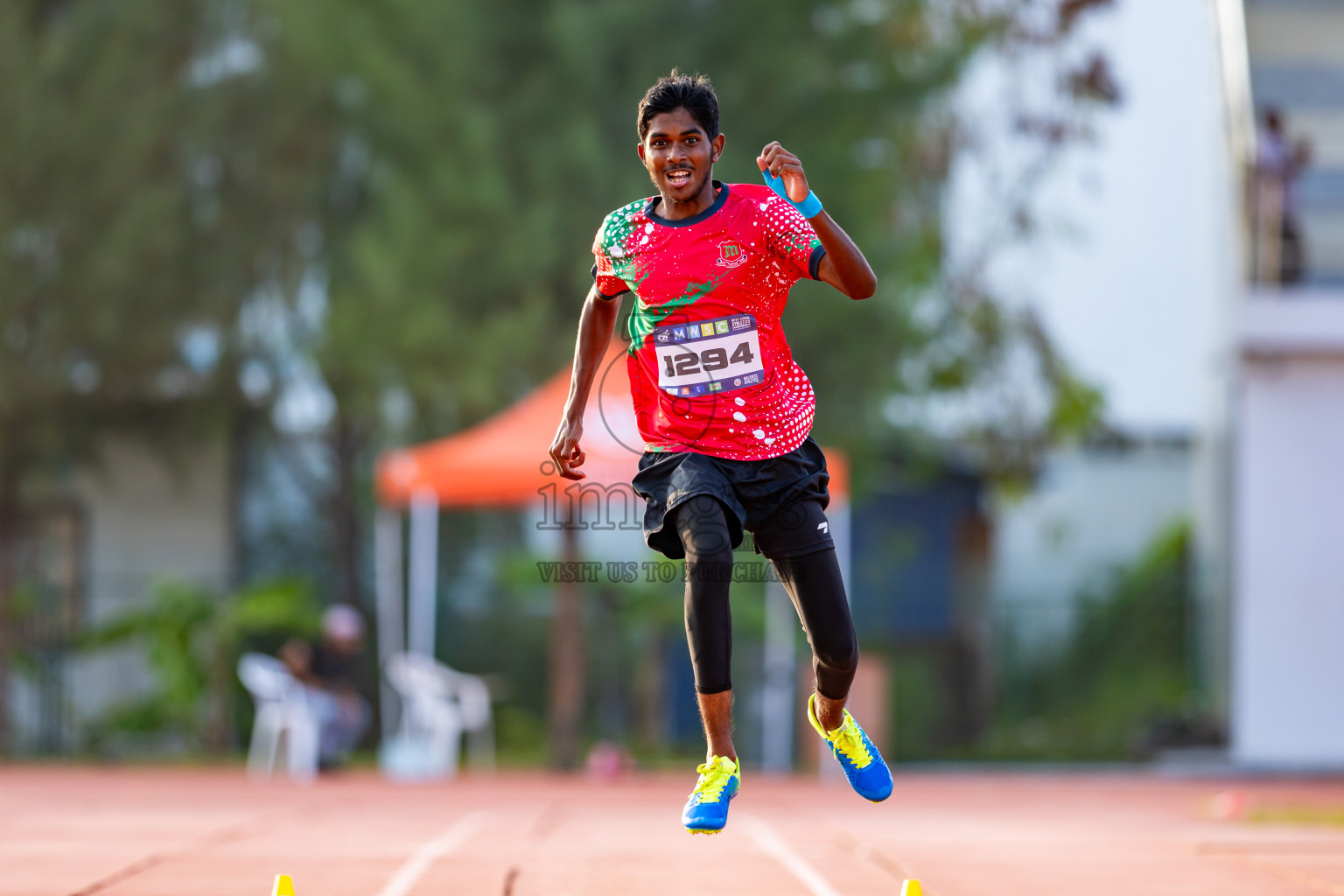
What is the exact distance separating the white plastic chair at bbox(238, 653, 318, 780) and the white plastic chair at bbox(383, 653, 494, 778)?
694 mm

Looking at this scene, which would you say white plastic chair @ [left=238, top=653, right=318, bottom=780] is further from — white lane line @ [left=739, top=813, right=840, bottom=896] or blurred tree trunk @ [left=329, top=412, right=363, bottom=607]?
white lane line @ [left=739, top=813, right=840, bottom=896]

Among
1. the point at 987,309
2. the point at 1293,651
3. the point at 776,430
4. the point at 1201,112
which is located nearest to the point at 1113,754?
the point at 1293,651

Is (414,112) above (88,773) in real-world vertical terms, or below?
above

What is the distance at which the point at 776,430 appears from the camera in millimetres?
4809

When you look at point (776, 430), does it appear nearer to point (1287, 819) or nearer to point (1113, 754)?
point (1287, 819)

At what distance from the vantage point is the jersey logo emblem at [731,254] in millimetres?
4711

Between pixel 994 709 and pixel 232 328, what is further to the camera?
pixel 994 709

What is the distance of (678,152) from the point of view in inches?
183

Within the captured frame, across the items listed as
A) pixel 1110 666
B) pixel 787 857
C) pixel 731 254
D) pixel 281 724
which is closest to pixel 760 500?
pixel 731 254

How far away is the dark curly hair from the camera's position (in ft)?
15.3

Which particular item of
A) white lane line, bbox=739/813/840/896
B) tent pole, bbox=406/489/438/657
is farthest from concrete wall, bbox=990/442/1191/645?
white lane line, bbox=739/813/840/896

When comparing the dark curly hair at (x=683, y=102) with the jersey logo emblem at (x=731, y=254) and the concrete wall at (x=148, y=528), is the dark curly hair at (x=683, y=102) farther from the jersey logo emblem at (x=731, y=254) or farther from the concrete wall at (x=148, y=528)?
the concrete wall at (x=148, y=528)

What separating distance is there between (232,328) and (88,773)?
13.3 ft

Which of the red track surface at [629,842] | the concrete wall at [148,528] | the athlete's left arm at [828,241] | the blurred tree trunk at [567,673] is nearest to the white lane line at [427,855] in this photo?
the red track surface at [629,842]
